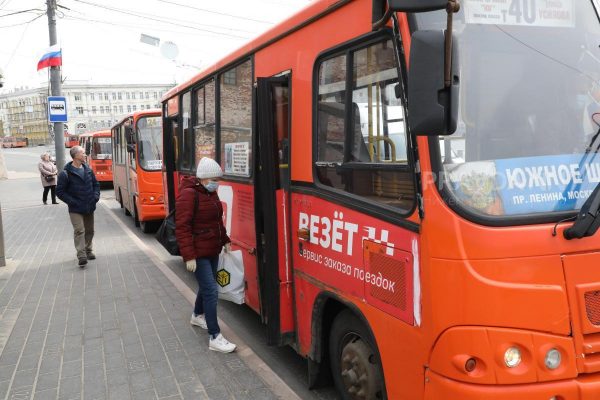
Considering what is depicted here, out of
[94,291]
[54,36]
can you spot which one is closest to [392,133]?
[94,291]

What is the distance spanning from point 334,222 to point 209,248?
1638mm

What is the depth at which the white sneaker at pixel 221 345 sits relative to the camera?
4527 millimetres

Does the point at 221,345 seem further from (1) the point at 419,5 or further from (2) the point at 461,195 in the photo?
(1) the point at 419,5

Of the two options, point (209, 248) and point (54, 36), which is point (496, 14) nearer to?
point (209, 248)

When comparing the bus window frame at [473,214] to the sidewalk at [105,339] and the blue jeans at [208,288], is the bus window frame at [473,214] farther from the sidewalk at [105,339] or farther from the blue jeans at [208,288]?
the blue jeans at [208,288]

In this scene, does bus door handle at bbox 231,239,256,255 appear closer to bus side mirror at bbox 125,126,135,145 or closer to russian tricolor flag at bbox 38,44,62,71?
bus side mirror at bbox 125,126,135,145

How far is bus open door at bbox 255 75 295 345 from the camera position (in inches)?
150

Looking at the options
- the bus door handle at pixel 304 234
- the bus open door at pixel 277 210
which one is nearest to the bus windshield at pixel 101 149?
the bus open door at pixel 277 210

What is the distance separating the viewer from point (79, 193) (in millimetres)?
7809

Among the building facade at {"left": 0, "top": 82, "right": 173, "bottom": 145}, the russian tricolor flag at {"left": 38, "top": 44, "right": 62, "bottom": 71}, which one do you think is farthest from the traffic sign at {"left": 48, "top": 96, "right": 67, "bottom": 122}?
the building facade at {"left": 0, "top": 82, "right": 173, "bottom": 145}

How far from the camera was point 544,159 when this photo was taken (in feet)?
7.84

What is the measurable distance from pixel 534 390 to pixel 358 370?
1132 mm

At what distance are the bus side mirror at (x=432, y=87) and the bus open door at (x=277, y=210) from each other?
178cm

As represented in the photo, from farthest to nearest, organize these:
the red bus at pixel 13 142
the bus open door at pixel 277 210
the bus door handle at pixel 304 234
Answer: the red bus at pixel 13 142, the bus open door at pixel 277 210, the bus door handle at pixel 304 234
